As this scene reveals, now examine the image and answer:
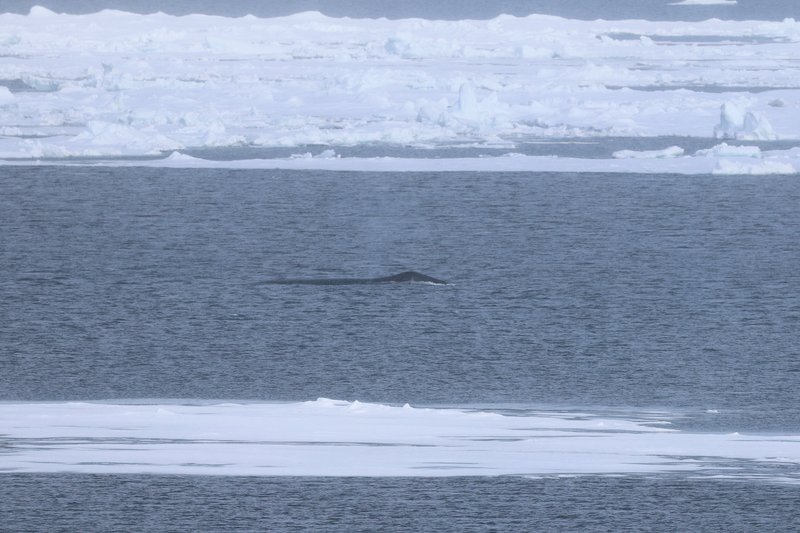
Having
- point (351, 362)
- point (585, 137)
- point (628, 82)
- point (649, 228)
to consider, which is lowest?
point (351, 362)

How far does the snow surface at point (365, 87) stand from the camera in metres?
20.8

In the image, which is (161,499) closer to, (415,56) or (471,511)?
(471,511)

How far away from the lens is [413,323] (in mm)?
9031

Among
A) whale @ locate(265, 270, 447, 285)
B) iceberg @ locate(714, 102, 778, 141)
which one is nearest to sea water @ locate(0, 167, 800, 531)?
whale @ locate(265, 270, 447, 285)

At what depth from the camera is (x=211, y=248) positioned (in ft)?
42.4

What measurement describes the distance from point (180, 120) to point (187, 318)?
1274 centimetres

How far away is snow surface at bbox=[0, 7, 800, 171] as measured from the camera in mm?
20797

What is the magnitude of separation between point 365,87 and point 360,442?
792 inches

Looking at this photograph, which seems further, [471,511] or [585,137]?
[585,137]

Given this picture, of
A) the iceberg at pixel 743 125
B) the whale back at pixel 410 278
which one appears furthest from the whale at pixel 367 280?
the iceberg at pixel 743 125

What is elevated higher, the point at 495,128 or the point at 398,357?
the point at 495,128

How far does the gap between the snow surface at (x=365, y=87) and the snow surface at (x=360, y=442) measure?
12746mm

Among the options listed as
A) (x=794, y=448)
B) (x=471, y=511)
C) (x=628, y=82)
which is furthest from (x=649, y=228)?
(x=628, y=82)

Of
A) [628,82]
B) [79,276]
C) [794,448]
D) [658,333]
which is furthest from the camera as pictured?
[628,82]
